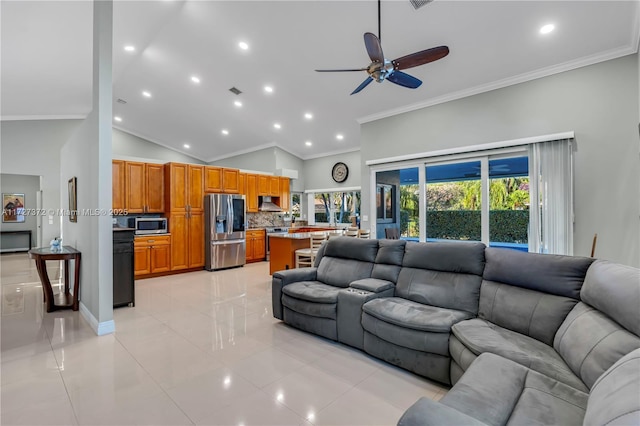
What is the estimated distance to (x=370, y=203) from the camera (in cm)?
608

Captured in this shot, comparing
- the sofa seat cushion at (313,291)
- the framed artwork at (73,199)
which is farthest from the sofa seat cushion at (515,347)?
the framed artwork at (73,199)

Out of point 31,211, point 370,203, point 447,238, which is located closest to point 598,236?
point 447,238

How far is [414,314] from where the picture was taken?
234cm

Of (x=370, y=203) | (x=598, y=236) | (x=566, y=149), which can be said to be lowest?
(x=598, y=236)

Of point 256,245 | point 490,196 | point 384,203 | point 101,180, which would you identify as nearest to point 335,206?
point 256,245

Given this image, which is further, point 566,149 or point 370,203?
point 370,203

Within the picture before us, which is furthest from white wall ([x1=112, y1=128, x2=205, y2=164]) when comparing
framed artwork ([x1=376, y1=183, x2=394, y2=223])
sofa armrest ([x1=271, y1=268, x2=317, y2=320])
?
sofa armrest ([x1=271, y1=268, x2=317, y2=320])

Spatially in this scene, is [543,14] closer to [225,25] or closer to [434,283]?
[434,283]

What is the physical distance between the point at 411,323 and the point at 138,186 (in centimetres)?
601

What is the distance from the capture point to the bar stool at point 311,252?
5234 millimetres

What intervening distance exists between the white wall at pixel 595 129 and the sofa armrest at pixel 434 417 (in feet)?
12.9

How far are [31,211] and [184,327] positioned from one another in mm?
9531

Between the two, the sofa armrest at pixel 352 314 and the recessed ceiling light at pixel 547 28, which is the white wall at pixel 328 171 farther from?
the sofa armrest at pixel 352 314

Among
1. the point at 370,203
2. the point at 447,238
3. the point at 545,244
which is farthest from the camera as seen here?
the point at 370,203
